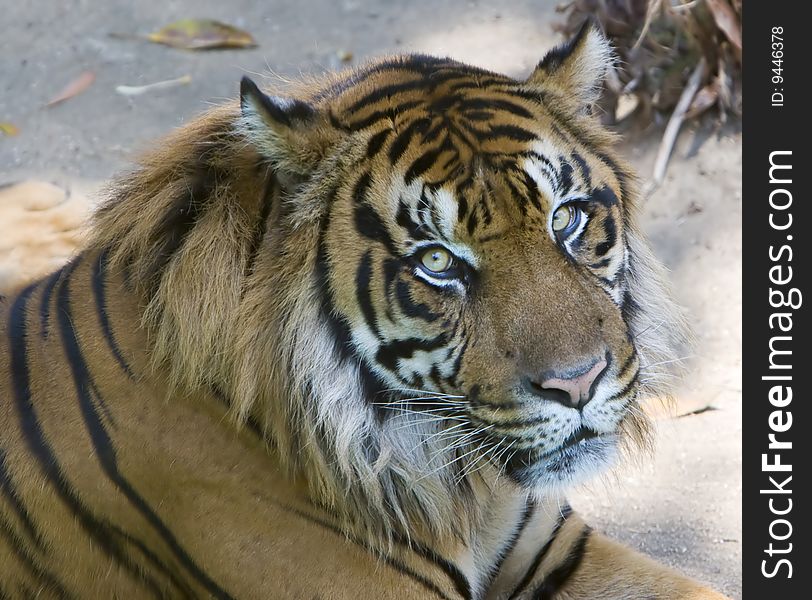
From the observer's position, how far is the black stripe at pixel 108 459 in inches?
82.0

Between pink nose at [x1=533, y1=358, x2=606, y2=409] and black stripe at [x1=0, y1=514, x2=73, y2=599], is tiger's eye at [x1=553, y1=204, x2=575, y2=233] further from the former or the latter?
black stripe at [x1=0, y1=514, x2=73, y2=599]

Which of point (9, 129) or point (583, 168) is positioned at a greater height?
point (9, 129)

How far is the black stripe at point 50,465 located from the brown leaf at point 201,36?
9.60ft

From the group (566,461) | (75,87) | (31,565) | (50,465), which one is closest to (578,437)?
(566,461)

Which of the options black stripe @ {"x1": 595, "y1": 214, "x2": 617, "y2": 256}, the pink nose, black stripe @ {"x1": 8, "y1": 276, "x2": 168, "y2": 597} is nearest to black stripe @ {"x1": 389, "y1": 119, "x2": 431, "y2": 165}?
black stripe @ {"x1": 595, "y1": 214, "x2": 617, "y2": 256}

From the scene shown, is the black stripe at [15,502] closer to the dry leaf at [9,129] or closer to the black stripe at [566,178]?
the black stripe at [566,178]

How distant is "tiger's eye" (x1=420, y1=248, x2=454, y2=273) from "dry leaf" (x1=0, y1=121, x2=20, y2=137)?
3.08m

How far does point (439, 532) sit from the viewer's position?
2.14 meters

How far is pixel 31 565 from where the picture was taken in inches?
85.8

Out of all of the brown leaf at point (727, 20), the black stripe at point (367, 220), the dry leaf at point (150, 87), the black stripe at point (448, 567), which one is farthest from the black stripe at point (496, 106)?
the dry leaf at point (150, 87)

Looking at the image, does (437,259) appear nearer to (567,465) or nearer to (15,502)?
(567,465)

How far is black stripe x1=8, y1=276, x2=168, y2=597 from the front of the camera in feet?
6.95

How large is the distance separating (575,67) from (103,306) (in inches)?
41.3

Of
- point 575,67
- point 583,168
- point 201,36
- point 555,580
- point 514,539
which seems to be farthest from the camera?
point 201,36
